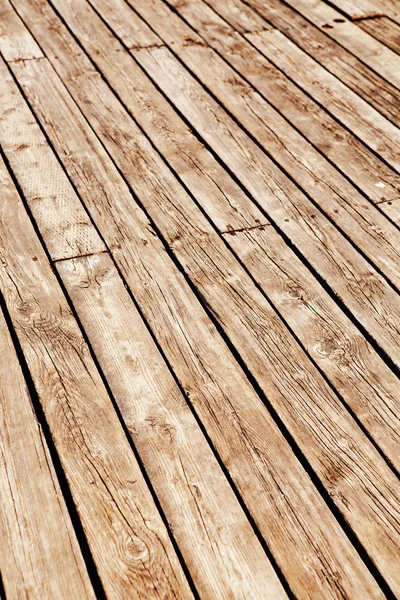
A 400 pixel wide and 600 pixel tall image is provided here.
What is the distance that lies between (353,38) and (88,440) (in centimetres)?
253

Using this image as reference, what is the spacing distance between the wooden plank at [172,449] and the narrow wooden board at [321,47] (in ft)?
4.84

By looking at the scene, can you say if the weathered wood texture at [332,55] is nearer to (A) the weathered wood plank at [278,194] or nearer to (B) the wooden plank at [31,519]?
(A) the weathered wood plank at [278,194]

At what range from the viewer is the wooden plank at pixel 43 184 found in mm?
2189

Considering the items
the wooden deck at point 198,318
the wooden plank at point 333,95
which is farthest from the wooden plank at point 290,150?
the wooden plank at point 333,95

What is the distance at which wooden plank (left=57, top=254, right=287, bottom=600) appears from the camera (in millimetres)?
1405

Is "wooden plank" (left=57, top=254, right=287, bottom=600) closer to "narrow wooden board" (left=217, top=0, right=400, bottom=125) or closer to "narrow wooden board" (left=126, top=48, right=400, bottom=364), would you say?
"narrow wooden board" (left=126, top=48, right=400, bottom=364)

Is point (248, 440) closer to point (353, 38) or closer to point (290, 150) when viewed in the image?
point (290, 150)

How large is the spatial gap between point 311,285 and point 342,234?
10.9 inches

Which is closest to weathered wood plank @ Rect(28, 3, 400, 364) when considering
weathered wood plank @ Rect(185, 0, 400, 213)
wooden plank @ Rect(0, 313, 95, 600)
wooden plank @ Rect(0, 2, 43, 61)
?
wooden plank @ Rect(0, 2, 43, 61)

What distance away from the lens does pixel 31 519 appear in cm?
146

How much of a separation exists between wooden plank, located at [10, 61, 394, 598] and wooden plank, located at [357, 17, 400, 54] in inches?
63.3

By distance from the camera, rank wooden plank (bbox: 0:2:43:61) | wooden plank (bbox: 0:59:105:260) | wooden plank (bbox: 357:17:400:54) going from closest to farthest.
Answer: wooden plank (bbox: 0:59:105:260), wooden plank (bbox: 0:2:43:61), wooden plank (bbox: 357:17:400:54)

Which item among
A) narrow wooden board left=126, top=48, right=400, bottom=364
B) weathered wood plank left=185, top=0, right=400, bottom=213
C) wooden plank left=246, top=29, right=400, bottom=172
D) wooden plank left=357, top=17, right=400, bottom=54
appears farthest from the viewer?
wooden plank left=357, top=17, right=400, bottom=54

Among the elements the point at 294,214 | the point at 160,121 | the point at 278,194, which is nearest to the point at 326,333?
the point at 294,214
